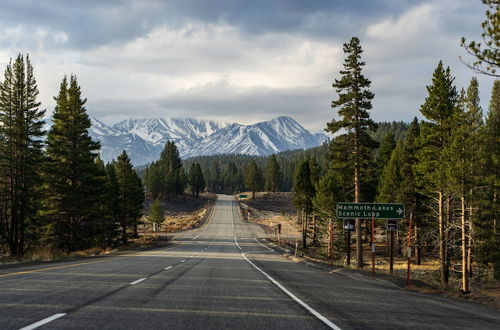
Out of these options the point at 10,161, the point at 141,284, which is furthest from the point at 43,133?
the point at 141,284

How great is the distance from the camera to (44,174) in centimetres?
3672

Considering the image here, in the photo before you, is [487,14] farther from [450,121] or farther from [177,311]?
[450,121]

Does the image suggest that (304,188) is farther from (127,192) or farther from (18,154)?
(18,154)

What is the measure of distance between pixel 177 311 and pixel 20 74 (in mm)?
37691

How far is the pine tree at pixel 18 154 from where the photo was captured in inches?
1379

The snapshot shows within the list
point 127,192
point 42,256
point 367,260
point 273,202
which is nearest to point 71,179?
point 42,256

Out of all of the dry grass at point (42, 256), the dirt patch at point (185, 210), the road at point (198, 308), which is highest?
the road at point (198, 308)

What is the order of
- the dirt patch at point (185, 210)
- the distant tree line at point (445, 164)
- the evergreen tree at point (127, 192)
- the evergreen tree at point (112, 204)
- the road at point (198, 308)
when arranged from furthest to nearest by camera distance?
the dirt patch at point (185, 210) → the evergreen tree at point (127, 192) → the evergreen tree at point (112, 204) → the distant tree line at point (445, 164) → the road at point (198, 308)

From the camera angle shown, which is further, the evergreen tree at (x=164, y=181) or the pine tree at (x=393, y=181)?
the evergreen tree at (x=164, y=181)

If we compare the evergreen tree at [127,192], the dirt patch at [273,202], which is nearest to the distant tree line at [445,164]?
the evergreen tree at [127,192]

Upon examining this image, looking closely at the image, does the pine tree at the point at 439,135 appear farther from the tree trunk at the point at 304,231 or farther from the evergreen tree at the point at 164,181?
the evergreen tree at the point at 164,181

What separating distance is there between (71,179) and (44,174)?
95.7 inches

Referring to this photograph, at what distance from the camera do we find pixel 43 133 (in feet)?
122

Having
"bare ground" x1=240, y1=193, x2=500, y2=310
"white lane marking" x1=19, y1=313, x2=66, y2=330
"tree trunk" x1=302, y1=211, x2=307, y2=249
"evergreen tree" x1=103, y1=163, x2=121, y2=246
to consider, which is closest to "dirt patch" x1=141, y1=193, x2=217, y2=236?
"bare ground" x1=240, y1=193, x2=500, y2=310
